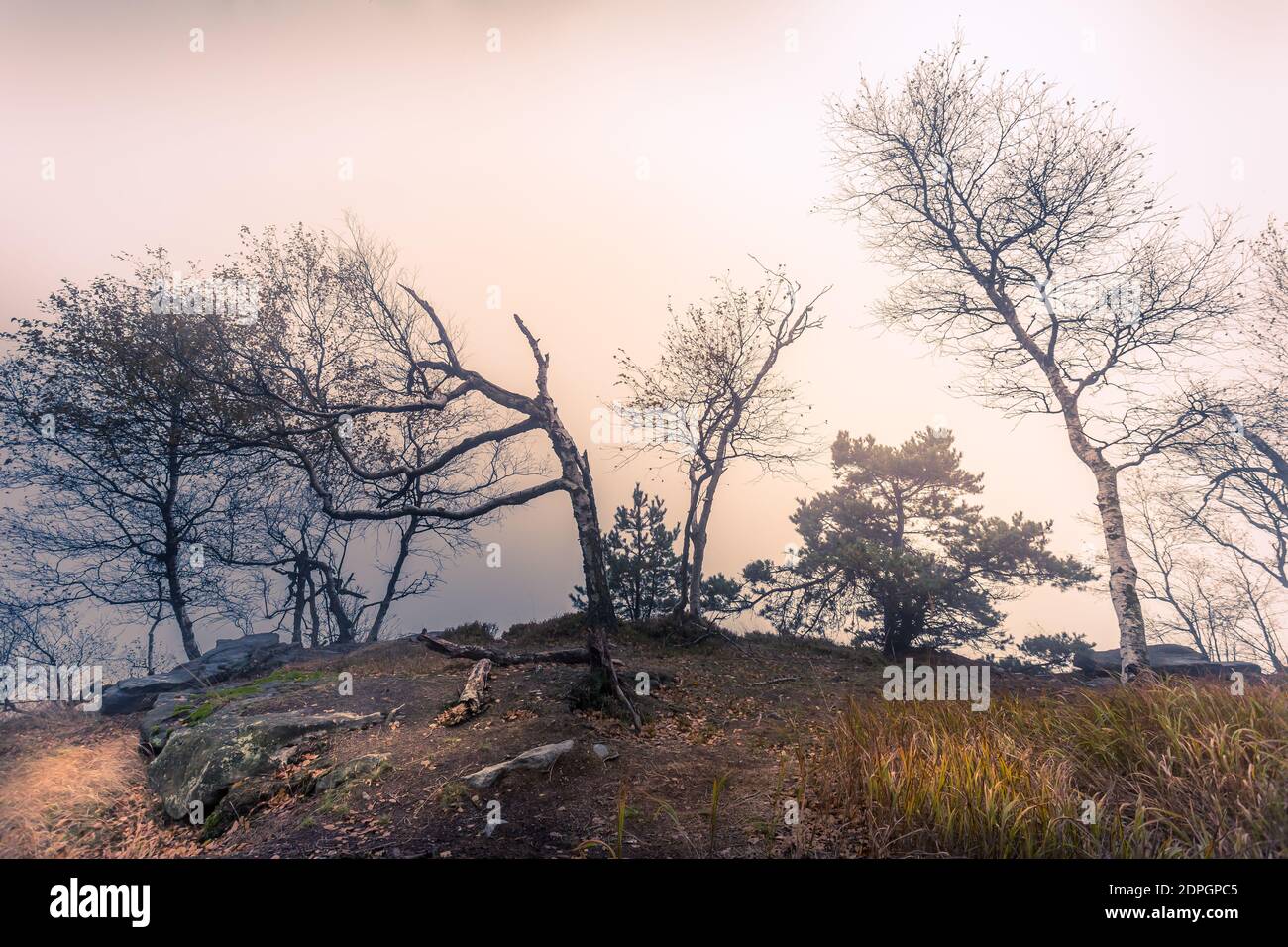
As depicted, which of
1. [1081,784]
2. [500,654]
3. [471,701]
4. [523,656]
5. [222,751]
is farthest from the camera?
[523,656]

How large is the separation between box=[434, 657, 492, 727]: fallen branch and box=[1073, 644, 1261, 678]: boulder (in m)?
16.6

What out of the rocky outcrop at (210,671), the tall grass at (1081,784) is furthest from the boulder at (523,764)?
the rocky outcrop at (210,671)

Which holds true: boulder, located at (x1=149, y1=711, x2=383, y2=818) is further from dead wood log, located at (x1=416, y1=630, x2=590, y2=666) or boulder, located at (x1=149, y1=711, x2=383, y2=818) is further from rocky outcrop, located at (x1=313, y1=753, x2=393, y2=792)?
dead wood log, located at (x1=416, y1=630, x2=590, y2=666)

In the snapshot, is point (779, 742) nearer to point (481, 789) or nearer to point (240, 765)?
point (481, 789)

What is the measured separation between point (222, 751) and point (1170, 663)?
23.4 m

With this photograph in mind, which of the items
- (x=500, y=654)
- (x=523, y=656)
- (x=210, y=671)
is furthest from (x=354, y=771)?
(x=210, y=671)

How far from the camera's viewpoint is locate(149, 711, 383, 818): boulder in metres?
6.50

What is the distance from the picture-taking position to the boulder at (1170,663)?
14.6m

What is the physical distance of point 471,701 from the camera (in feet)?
26.0

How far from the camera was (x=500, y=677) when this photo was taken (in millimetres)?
9734

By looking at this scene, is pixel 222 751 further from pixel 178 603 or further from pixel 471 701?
pixel 178 603

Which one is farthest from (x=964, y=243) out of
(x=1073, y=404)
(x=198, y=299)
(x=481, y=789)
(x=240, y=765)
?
(x=198, y=299)

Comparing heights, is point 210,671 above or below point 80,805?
below
